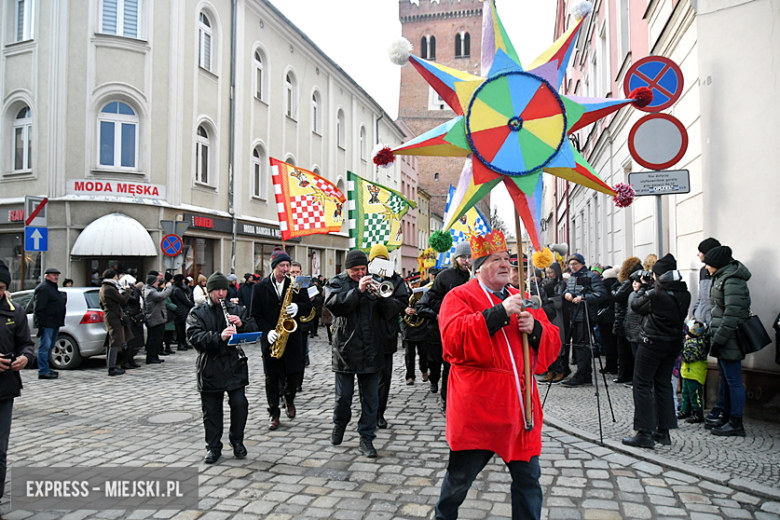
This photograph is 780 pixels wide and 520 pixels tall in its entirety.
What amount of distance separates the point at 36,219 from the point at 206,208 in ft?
27.0

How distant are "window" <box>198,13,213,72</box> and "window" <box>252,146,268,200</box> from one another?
404 cm

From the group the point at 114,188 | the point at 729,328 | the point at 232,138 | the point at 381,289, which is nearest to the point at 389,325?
the point at 381,289

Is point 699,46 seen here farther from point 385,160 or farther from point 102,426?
point 102,426

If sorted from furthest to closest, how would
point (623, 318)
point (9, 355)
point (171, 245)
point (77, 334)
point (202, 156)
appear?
1. point (202, 156)
2. point (171, 245)
3. point (77, 334)
4. point (623, 318)
5. point (9, 355)

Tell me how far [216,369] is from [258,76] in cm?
2009

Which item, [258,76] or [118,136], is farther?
[258,76]

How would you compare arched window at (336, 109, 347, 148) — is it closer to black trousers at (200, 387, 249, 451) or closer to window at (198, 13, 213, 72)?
window at (198, 13, 213, 72)

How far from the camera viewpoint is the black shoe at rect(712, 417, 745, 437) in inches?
218

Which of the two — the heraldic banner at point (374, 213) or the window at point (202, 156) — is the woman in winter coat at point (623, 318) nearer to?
the heraldic banner at point (374, 213)

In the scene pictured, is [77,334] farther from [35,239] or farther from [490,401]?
[490,401]

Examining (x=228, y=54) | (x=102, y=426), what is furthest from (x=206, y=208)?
(x=102, y=426)

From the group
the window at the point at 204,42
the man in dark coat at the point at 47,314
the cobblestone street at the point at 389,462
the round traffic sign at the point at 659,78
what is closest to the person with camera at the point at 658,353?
the cobblestone street at the point at 389,462

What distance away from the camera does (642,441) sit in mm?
5172

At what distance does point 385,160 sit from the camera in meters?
3.84
